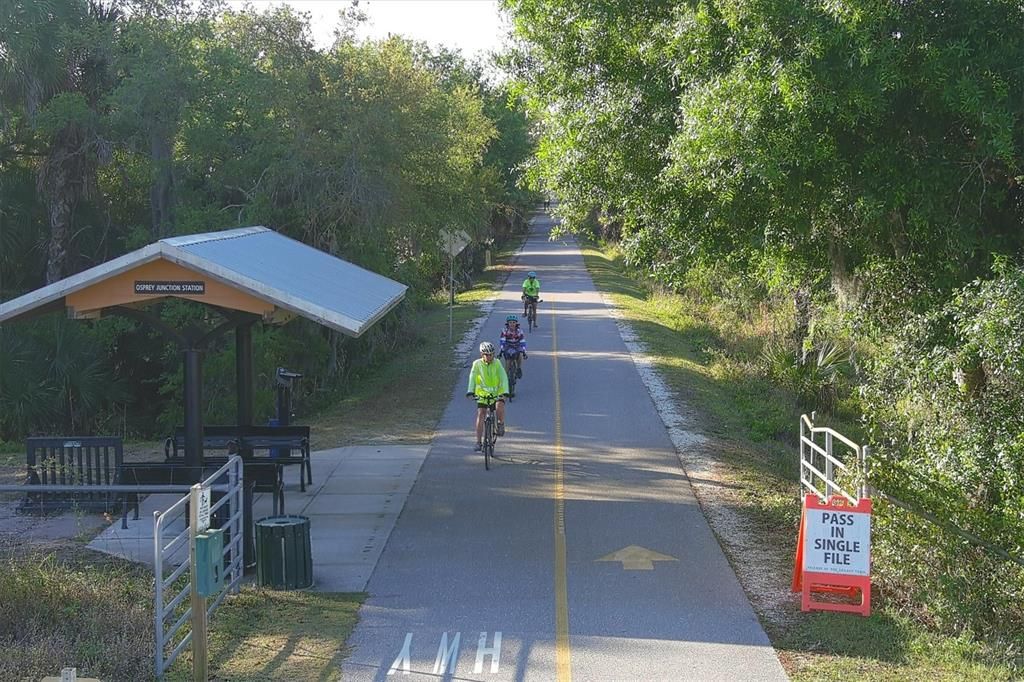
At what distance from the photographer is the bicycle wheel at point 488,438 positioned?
1708 centimetres

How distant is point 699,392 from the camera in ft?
81.4

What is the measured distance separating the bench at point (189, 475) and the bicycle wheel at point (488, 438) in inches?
152

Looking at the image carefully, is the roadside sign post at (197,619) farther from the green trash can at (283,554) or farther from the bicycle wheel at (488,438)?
the bicycle wheel at (488,438)

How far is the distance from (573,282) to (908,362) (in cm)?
4261

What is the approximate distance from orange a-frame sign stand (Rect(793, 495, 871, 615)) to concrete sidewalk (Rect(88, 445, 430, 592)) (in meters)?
4.32

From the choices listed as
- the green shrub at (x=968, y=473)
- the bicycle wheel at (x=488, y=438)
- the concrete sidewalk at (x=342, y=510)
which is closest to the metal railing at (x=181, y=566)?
the concrete sidewalk at (x=342, y=510)

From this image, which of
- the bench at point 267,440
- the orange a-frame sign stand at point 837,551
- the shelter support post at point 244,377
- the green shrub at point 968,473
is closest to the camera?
the green shrub at point 968,473

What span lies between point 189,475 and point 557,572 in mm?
4430

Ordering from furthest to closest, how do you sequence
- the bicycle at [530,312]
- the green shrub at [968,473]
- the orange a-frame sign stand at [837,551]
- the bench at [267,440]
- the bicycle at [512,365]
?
the bicycle at [530,312], the bicycle at [512,365], the bench at [267,440], the orange a-frame sign stand at [837,551], the green shrub at [968,473]

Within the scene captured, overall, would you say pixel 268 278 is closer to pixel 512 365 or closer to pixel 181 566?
pixel 181 566

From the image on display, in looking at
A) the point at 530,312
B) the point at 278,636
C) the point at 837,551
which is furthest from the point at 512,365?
the point at 278,636

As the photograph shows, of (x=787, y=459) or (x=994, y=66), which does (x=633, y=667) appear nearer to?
(x=994, y=66)

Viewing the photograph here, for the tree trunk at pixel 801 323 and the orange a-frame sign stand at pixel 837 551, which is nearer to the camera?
the orange a-frame sign stand at pixel 837 551

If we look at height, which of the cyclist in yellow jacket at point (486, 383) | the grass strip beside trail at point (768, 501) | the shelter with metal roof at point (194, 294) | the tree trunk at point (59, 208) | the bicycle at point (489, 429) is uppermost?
the tree trunk at point (59, 208)
